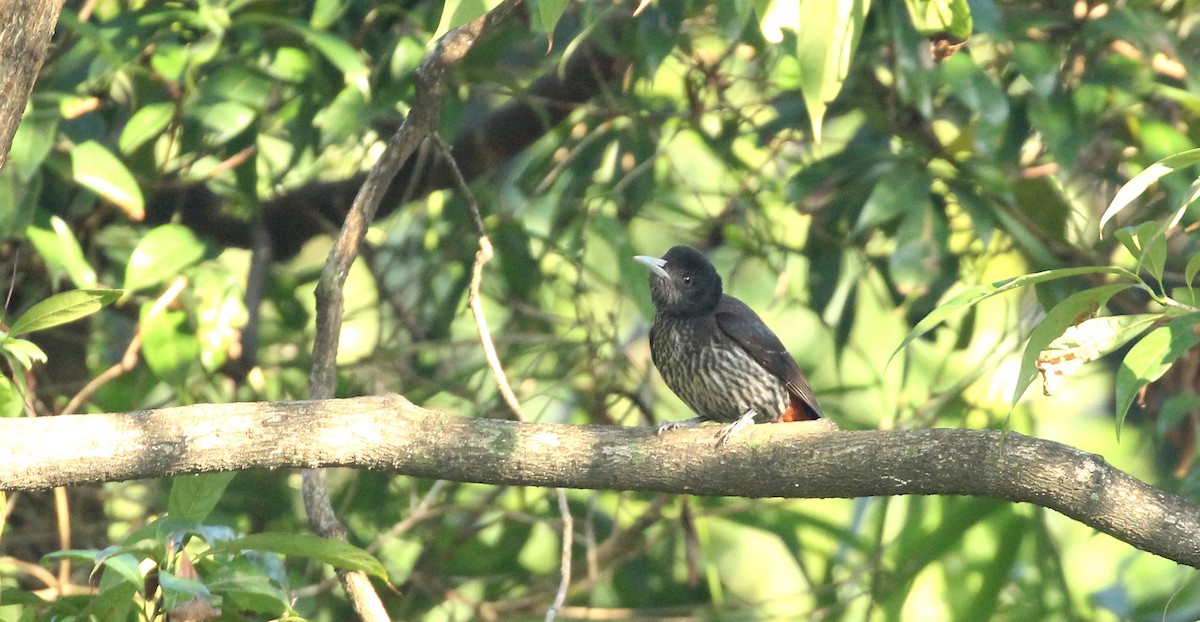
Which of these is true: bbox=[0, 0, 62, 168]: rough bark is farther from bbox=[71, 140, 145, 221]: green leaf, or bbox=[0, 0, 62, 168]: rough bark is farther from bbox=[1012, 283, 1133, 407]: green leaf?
bbox=[1012, 283, 1133, 407]: green leaf

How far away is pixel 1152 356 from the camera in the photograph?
195cm

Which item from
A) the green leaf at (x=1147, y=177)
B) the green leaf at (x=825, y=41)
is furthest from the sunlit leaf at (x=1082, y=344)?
the green leaf at (x=825, y=41)

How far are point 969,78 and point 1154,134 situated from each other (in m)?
0.64

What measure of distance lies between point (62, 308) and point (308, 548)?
1.89 feet

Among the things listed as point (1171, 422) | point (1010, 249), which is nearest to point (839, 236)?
point (1010, 249)

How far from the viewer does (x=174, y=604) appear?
2057 mm

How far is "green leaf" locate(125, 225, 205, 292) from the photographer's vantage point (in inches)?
133

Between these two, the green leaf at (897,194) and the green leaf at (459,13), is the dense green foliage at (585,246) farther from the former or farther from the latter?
the green leaf at (459,13)

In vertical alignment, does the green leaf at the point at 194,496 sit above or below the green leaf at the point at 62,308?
below

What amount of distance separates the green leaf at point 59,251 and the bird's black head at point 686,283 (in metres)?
1.64

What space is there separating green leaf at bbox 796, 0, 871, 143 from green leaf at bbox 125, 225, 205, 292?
75.1 inches

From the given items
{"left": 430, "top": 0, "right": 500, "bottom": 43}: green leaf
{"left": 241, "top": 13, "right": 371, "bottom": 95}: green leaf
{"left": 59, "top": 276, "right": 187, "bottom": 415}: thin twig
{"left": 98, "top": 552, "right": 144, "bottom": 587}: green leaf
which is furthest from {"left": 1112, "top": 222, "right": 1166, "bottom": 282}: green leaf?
{"left": 59, "top": 276, "right": 187, "bottom": 415}: thin twig

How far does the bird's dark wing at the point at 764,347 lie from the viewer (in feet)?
13.3

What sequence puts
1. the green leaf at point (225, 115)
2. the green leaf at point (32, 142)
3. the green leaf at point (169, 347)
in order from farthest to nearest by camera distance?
the green leaf at point (169, 347), the green leaf at point (225, 115), the green leaf at point (32, 142)
